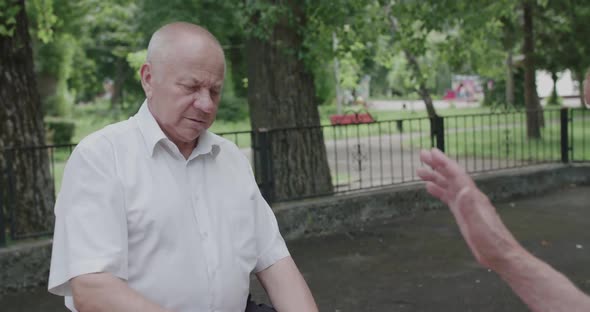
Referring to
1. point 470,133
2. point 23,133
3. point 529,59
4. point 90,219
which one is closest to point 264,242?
point 90,219

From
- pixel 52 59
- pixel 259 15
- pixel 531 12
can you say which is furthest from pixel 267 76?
pixel 52 59

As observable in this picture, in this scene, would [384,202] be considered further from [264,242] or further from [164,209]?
[164,209]

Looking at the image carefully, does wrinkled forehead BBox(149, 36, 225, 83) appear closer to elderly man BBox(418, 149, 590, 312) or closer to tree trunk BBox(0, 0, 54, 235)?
elderly man BBox(418, 149, 590, 312)

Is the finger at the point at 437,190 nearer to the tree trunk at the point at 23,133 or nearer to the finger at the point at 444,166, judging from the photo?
the finger at the point at 444,166

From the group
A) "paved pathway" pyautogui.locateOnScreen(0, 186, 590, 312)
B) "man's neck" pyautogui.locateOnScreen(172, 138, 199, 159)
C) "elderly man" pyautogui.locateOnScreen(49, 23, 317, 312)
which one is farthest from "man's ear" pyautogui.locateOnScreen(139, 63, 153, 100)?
"paved pathway" pyautogui.locateOnScreen(0, 186, 590, 312)

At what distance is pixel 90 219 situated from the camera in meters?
2.53

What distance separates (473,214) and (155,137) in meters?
1.63

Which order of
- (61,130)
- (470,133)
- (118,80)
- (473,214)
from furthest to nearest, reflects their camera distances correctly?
(118,80) → (61,130) → (470,133) → (473,214)

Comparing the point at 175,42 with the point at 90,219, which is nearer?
the point at 90,219

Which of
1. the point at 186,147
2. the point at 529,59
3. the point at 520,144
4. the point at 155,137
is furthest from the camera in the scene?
the point at 529,59

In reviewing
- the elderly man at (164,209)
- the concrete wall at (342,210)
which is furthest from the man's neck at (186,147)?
the concrete wall at (342,210)

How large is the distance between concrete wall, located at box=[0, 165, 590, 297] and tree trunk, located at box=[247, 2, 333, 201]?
41 cm

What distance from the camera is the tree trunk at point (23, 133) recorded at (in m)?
7.51

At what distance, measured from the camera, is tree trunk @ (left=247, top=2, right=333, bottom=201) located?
353 inches
